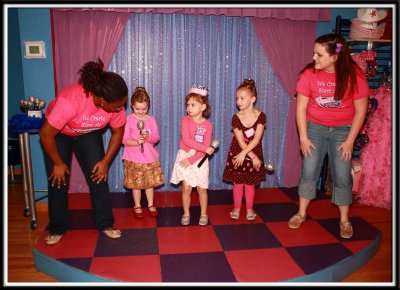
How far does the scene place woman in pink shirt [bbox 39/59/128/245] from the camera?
278 centimetres

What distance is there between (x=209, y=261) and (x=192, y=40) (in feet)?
8.30

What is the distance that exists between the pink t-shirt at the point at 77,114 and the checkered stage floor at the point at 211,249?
0.97 metres

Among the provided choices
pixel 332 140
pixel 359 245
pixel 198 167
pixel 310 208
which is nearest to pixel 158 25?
pixel 198 167

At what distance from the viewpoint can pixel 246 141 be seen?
11.6 feet

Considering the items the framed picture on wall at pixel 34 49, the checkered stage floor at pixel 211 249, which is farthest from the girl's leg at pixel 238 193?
the framed picture on wall at pixel 34 49

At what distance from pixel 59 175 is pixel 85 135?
381 millimetres

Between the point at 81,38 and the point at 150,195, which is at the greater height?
the point at 81,38

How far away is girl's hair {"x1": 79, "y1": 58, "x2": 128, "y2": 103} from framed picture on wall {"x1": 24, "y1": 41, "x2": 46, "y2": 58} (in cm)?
148

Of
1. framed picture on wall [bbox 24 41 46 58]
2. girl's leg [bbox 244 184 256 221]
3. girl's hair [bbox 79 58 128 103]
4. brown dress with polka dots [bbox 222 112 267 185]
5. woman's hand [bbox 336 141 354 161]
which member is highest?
framed picture on wall [bbox 24 41 46 58]

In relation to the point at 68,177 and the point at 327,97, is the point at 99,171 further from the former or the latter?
the point at 327,97

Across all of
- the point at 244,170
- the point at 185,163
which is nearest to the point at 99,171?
the point at 185,163

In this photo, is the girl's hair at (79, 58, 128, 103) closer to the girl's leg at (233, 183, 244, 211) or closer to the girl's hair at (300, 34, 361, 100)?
the girl's leg at (233, 183, 244, 211)

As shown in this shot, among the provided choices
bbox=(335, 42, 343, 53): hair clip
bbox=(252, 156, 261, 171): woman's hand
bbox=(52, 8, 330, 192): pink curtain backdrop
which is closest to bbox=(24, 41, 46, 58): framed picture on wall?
bbox=(52, 8, 330, 192): pink curtain backdrop

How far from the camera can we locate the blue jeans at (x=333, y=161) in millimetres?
3244
